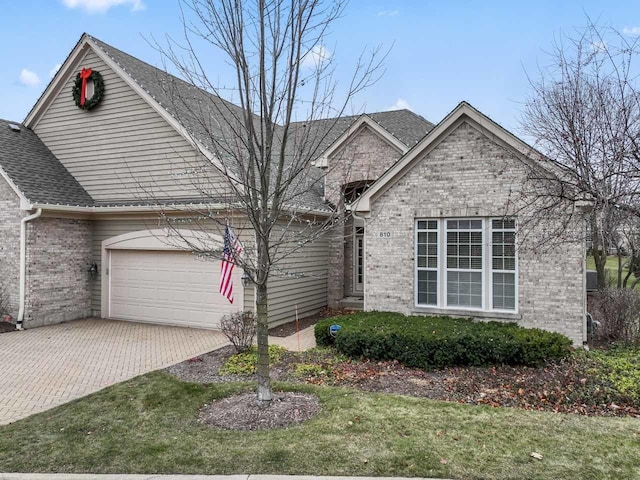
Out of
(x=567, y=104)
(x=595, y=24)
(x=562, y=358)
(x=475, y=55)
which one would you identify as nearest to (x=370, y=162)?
(x=475, y=55)

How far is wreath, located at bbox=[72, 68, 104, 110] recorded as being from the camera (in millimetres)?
14266

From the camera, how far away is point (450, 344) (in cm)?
824

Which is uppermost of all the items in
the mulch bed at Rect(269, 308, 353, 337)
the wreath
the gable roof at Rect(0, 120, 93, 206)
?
the wreath

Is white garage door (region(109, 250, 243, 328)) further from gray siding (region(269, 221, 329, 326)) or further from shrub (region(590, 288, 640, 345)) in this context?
shrub (region(590, 288, 640, 345))

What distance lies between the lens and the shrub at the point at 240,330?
939 centimetres

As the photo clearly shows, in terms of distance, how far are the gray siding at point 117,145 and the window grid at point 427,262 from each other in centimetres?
573

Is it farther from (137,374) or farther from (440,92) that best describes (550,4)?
(137,374)

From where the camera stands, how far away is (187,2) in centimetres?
626

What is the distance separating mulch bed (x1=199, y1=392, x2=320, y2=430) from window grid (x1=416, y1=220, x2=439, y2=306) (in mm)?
4983

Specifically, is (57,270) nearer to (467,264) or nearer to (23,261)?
(23,261)

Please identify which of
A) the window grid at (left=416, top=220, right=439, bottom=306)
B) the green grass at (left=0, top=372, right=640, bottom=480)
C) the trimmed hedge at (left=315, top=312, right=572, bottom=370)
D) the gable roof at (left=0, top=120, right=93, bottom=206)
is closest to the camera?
the green grass at (left=0, top=372, right=640, bottom=480)

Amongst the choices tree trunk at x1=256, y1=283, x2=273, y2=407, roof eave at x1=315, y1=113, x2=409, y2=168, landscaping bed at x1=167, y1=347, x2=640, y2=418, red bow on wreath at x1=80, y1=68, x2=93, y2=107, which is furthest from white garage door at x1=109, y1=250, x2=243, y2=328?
tree trunk at x1=256, y1=283, x2=273, y2=407

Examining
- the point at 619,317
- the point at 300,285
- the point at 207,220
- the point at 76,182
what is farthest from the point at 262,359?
the point at 76,182

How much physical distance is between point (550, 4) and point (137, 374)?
37.0 feet
